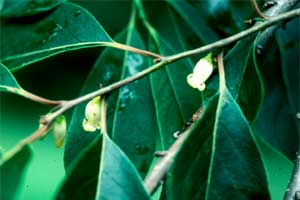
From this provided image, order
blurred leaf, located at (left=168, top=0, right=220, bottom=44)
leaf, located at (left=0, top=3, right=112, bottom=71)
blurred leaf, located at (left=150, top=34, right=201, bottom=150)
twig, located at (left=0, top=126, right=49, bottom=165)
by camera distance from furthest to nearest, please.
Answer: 1. blurred leaf, located at (left=168, top=0, right=220, bottom=44)
2. blurred leaf, located at (left=150, top=34, right=201, bottom=150)
3. leaf, located at (left=0, top=3, right=112, bottom=71)
4. twig, located at (left=0, top=126, right=49, bottom=165)

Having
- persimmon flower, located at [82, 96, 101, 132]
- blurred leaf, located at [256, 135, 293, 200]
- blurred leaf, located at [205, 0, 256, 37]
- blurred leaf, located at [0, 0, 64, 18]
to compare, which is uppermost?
blurred leaf, located at [0, 0, 64, 18]

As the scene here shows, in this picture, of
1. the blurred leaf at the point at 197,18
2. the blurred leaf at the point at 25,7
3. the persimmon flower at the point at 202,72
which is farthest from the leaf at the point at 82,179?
the blurred leaf at the point at 197,18

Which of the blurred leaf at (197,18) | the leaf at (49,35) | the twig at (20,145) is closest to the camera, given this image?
the twig at (20,145)

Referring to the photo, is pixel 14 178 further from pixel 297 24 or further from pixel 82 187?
pixel 297 24

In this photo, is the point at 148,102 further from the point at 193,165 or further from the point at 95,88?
the point at 193,165

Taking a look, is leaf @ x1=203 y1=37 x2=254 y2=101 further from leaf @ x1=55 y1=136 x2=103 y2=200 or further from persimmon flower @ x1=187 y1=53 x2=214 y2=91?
leaf @ x1=55 y1=136 x2=103 y2=200

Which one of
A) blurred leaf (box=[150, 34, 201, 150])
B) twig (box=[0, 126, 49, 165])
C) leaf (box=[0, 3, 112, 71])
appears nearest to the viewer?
twig (box=[0, 126, 49, 165])

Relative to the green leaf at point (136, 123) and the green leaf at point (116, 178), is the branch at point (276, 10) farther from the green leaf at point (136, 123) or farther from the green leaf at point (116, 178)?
the green leaf at point (116, 178)

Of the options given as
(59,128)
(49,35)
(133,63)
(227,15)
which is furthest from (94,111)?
(227,15)

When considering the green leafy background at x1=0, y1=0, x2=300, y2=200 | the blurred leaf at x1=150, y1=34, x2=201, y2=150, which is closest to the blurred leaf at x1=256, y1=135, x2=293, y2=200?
the green leafy background at x1=0, y1=0, x2=300, y2=200
